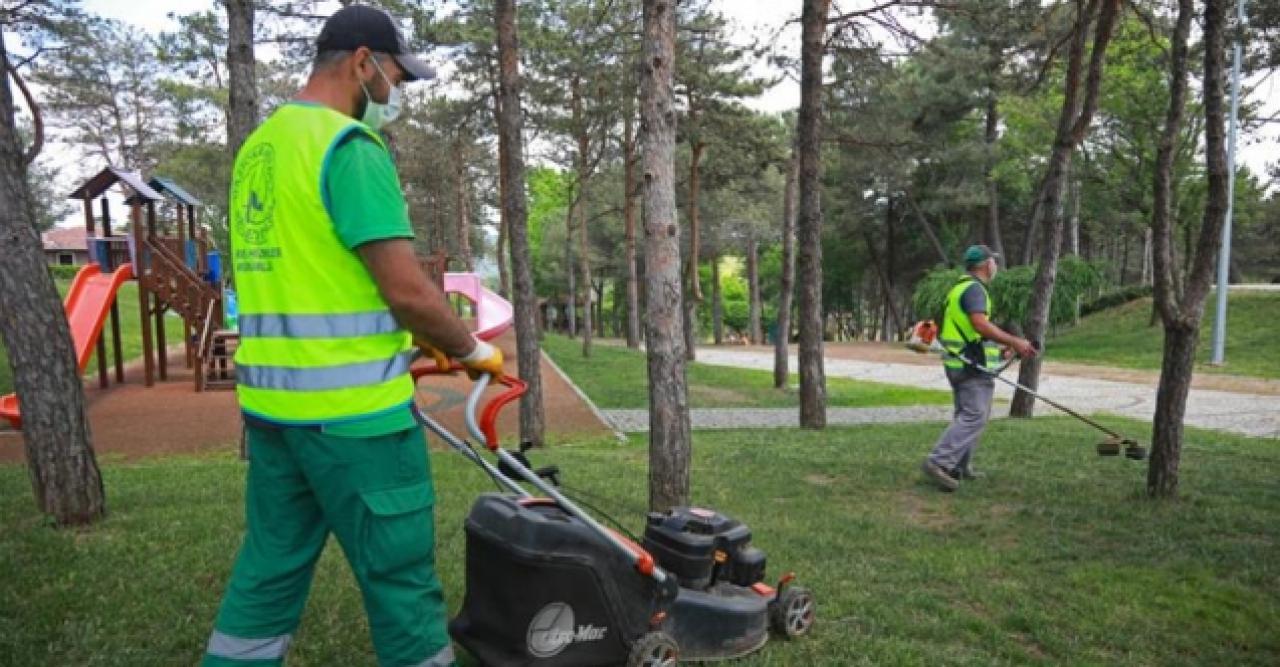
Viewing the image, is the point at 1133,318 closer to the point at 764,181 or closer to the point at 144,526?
the point at 764,181

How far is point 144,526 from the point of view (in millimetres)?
5047

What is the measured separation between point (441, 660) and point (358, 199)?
130 centimetres

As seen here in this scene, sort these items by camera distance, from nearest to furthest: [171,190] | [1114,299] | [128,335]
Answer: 1. [171,190]
2. [128,335]
3. [1114,299]

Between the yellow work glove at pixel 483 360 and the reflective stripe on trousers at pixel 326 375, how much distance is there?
0.21 m

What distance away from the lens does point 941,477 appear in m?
6.80

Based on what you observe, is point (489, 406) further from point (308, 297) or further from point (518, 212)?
point (518, 212)

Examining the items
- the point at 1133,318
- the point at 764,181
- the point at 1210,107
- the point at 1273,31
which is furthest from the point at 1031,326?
the point at 1133,318

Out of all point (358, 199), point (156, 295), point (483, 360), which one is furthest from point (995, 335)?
point (156, 295)

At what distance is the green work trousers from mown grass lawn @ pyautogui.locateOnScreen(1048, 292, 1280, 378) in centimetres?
2239

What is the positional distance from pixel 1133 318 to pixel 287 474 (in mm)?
34005

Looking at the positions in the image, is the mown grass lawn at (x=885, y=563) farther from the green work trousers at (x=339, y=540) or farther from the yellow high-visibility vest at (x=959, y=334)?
the yellow high-visibility vest at (x=959, y=334)

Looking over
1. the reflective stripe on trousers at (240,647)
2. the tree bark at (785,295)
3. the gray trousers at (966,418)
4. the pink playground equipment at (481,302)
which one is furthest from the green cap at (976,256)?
the pink playground equipment at (481,302)

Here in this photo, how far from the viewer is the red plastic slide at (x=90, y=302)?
48.1 feet

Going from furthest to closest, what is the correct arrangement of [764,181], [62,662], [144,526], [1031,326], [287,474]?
[764,181]
[1031,326]
[144,526]
[62,662]
[287,474]
